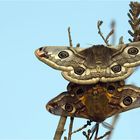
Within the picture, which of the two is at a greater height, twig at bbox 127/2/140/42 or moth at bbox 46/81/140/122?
twig at bbox 127/2/140/42

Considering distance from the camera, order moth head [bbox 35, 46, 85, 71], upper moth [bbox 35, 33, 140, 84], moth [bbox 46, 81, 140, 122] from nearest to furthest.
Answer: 1. moth [bbox 46, 81, 140, 122]
2. upper moth [bbox 35, 33, 140, 84]
3. moth head [bbox 35, 46, 85, 71]

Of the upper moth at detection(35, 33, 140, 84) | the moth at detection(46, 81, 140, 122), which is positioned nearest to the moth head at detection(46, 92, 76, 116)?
the moth at detection(46, 81, 140, 122)

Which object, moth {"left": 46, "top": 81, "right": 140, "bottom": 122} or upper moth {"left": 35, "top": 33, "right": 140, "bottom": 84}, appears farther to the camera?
upper moth {"left": 35, "top": 33, "right": 140, "bottom": 84}

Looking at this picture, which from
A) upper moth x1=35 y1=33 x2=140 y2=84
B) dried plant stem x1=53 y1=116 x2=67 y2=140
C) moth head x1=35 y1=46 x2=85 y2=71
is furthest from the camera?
moth head x1=35 y1=46 x2=85 y2=71

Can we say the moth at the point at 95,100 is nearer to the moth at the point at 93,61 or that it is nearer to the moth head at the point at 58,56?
the moth at the point at 93,61

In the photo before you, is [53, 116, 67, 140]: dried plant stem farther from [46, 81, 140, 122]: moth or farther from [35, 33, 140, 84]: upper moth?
[35, 33, 140, 84]: upper moth

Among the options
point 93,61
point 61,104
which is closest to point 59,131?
point 61,104

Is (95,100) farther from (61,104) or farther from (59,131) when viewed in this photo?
(59,131)

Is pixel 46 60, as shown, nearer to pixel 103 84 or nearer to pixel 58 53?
pixel 58 53
